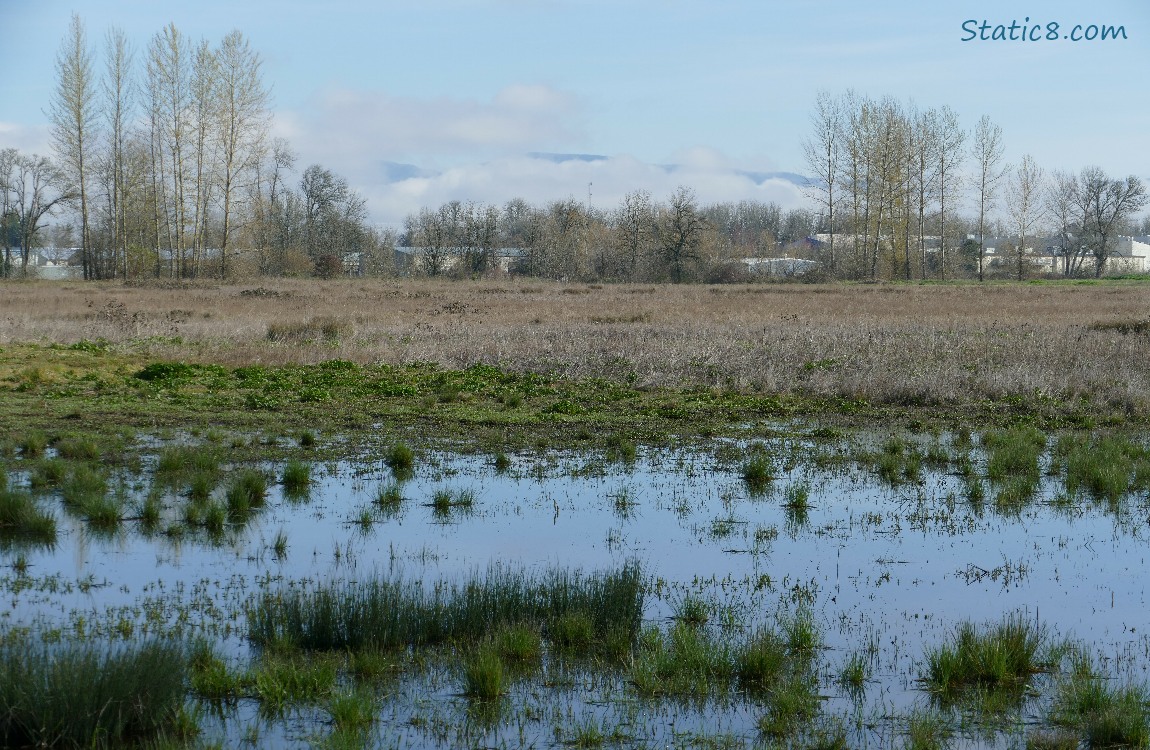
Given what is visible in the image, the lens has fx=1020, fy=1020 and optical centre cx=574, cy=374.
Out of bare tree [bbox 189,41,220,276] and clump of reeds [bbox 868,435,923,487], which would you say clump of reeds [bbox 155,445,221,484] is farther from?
bare tree [bbox 189,41,220,276]

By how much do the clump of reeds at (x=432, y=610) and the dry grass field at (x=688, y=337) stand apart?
10811 mm

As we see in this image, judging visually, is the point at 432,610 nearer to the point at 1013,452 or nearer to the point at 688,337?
the point at 1013,452

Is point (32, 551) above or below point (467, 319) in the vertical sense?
below

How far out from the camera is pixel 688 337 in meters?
23.4

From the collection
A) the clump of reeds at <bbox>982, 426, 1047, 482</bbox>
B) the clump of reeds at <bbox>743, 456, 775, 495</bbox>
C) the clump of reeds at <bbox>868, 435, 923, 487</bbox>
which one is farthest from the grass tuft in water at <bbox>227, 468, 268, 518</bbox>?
the clump of reeds at <bbox>982, 426, 1047, 482</bbox>

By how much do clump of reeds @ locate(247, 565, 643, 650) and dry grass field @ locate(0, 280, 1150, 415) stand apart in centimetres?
1081

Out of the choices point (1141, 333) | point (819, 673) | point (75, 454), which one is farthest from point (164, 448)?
point (1141, 333)

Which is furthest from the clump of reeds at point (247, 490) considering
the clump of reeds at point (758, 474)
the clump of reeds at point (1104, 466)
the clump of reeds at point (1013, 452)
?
the clump of reeds at point (1104, 466)

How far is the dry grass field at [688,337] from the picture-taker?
17.5m

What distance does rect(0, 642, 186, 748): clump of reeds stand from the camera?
4.84m

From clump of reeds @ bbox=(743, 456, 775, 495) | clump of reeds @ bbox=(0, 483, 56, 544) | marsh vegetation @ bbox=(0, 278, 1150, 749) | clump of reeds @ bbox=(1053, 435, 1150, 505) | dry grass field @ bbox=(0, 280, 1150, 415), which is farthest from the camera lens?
dry grass field @ bbox=(0, 280, 1150, 415)

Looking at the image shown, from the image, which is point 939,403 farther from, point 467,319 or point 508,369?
point 467,319

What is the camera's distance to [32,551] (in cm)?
815

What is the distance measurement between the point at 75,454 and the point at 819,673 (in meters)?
8.99
